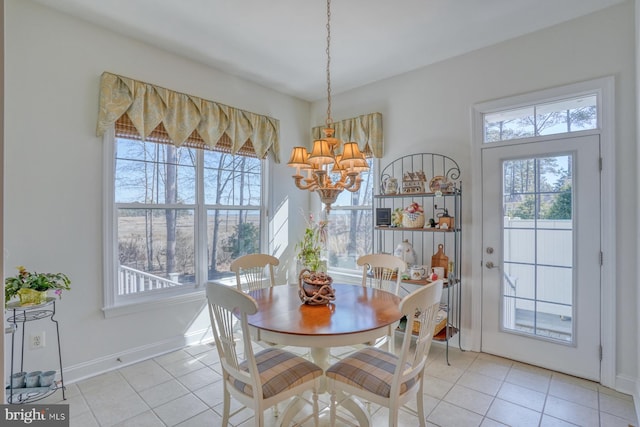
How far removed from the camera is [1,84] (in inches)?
35.5

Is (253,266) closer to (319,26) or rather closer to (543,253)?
(319,26)

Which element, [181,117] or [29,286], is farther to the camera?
[181,117]

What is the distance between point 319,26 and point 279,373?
267 centimetres

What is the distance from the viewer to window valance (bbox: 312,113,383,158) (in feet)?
12.4

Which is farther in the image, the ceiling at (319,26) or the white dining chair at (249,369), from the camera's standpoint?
the ceiling at (319,26)

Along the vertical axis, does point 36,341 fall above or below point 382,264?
below

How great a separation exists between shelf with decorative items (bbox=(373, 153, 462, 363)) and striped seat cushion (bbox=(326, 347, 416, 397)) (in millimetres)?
1295

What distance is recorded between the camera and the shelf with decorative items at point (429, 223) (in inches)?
122

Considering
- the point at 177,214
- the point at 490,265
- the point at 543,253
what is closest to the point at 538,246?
the point at 543,253

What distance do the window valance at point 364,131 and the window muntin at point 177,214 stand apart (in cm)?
118

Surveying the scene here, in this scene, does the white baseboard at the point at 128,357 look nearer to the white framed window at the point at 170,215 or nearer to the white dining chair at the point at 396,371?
the white framed window at the point at 170,215

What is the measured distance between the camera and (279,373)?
1756 mm

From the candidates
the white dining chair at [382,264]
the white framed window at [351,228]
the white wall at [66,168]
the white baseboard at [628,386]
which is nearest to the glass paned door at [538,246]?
the white baseboard at [628,386]

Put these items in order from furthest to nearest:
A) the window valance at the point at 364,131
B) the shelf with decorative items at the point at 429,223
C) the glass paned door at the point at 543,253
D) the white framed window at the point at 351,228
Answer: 1. the white framed window at the point at 351,228
2. the window valance at the point at 364,131
3. the shelf with decorative items at the point at 429,223
4. the glass paned door at the point at 543,253
